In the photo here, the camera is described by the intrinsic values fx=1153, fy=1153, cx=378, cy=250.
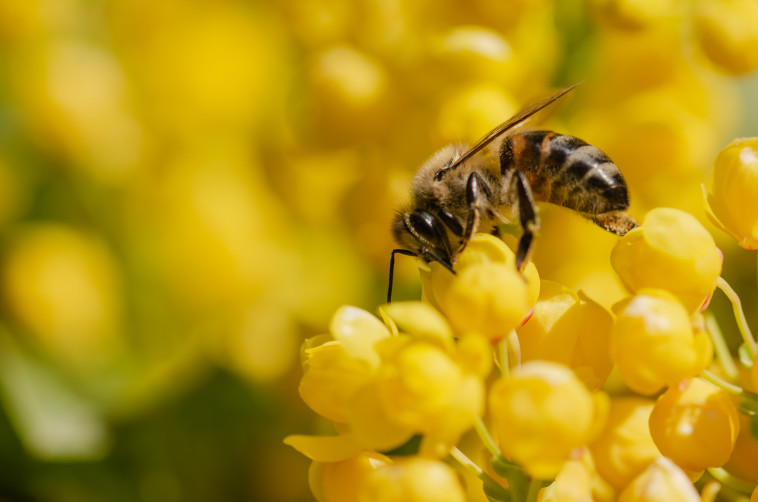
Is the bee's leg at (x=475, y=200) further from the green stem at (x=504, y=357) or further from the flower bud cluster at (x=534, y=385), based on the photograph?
the green stem at (x=504, y=357)

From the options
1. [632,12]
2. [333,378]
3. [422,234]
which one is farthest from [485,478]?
[632,12]

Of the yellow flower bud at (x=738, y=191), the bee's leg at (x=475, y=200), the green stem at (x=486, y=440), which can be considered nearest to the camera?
the green stem at (x=486, y=440)

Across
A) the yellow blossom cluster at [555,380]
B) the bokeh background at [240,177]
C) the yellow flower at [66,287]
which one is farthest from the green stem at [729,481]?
the yellow flower at [66,287]

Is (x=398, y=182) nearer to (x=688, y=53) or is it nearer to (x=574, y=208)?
(x=574, y=208)

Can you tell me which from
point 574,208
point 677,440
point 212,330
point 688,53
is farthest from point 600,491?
point 212,330

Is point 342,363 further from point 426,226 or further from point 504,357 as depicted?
point 426,226

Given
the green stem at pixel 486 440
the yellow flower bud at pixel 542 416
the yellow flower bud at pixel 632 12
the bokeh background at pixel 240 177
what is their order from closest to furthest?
1. the yellow flower bud at pixel 542 416
2. the green stem at pixel 486 440
3. the yellow flower bud at pixel 632 12
4. the bokeh background at pixel 240 177
